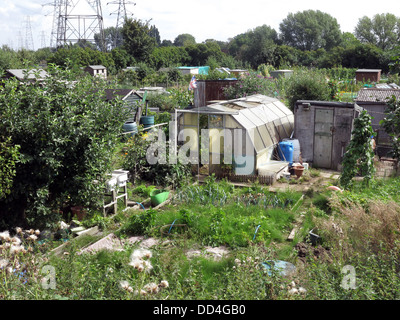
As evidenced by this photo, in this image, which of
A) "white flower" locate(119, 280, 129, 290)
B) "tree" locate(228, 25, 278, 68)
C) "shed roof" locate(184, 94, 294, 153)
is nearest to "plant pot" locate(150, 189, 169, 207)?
"shed roof" locate(184, 94, 294, 153)

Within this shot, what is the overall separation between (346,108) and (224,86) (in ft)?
28.2

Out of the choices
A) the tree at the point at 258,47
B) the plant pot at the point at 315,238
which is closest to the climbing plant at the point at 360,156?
the plant pot at the point at 315,238

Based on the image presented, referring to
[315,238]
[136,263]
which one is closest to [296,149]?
[315,238]

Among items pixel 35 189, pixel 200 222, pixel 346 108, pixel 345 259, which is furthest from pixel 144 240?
pixel 346 108

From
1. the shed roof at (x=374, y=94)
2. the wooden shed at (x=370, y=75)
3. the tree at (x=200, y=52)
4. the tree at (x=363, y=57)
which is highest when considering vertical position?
the tree at (x=200, y=52)

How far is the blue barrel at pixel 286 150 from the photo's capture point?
12.5m

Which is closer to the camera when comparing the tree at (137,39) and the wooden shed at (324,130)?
the wooden shed at (324,130)

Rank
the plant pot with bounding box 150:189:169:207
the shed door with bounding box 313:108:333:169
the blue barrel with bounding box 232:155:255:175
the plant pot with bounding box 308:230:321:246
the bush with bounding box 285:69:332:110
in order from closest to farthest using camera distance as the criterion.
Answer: the plant pot with bounding box 308:230:321:246, the plant pot with bounding box 150:189:169:207, the blue barrel with bounding box 232:155:255:175, the shed door with bounding box 313:108:333:169, the bush with bounding box 285:69:332:110

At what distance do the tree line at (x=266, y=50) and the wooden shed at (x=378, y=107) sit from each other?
14619 mm

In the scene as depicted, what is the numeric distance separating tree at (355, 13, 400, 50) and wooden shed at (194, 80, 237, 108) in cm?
5275

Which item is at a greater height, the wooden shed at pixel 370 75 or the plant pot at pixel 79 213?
the wooden shed at pixel 370 75

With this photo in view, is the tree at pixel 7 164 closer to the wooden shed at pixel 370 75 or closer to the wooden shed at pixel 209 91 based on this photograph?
the wooden shed at pixel 209 91

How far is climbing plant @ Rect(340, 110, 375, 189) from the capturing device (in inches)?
368

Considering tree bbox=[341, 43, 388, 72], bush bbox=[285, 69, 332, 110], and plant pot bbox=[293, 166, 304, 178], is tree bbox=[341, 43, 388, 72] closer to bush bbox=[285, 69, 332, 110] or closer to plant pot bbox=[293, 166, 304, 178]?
bush bbox=[285, 69, 332, 110]
